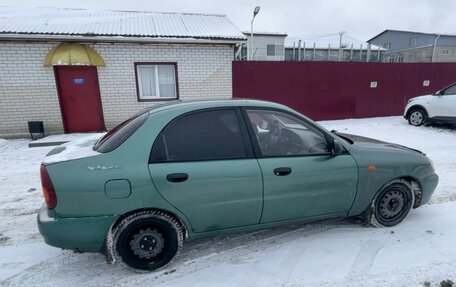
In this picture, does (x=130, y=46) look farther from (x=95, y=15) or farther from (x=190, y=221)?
(x=190, y=221)

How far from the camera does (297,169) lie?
283 centimetres

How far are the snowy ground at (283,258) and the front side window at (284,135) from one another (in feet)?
3.37

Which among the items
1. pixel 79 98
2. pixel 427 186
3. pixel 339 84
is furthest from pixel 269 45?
pixel 427 186

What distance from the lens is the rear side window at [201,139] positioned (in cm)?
257

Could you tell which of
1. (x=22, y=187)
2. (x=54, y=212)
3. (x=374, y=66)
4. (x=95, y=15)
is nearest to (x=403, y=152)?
(x=54, y=212)

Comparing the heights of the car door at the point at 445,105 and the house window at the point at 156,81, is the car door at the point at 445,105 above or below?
below

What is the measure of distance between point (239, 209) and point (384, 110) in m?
11.6

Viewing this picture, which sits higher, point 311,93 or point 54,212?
point 311,93

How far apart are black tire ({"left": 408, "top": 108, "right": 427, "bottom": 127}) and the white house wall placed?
647 centimetres

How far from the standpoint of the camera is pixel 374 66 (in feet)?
37.6

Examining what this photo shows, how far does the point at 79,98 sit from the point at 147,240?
7966 mm

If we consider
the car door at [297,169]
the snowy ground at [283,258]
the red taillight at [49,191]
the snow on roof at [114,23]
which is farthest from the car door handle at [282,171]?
the snow on roof at [114,23]

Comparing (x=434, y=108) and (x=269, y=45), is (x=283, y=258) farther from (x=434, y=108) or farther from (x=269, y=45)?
(x=269, y=45)

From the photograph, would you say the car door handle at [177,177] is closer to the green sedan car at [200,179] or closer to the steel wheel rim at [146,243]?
the green sedan car at [200,179]
